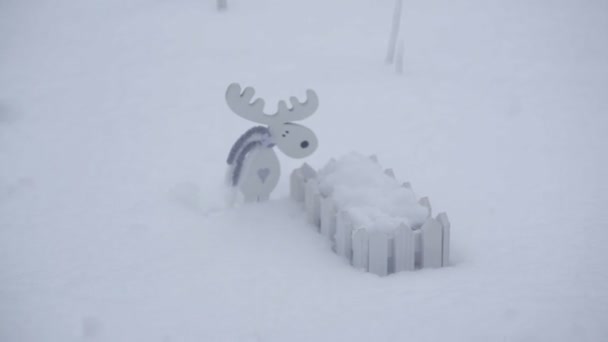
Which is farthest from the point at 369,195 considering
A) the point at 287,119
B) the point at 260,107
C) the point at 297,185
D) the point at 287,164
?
the point at 287,164

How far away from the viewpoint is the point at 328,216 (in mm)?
4859

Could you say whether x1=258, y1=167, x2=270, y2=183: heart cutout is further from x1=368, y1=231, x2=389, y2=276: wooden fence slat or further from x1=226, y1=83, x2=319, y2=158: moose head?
x1=368, y1=231, x2=389, y2=276: wooden fence slat

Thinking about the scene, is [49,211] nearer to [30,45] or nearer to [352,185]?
[352,185]

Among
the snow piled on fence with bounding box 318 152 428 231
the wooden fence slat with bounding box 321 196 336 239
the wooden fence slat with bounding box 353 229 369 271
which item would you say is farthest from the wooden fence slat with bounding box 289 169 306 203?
the wooden fence slat with bounding box 353 229 369 271

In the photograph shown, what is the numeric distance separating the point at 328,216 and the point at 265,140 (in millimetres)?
722

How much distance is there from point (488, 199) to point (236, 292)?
2.18 m

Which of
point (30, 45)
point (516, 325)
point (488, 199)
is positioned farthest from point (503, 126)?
point (30, 45)

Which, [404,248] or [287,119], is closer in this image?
[404,248]

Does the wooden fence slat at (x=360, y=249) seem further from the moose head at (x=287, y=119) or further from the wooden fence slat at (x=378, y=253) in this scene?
the moose head at (x=287, y=119)

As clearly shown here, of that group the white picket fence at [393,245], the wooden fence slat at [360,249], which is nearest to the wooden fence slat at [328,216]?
the white picket fence at [393,245]

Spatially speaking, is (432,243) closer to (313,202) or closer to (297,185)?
(313,202)

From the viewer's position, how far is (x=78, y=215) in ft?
17.4

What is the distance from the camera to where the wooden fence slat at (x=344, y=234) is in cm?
463

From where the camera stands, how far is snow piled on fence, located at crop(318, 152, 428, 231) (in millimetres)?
4633
